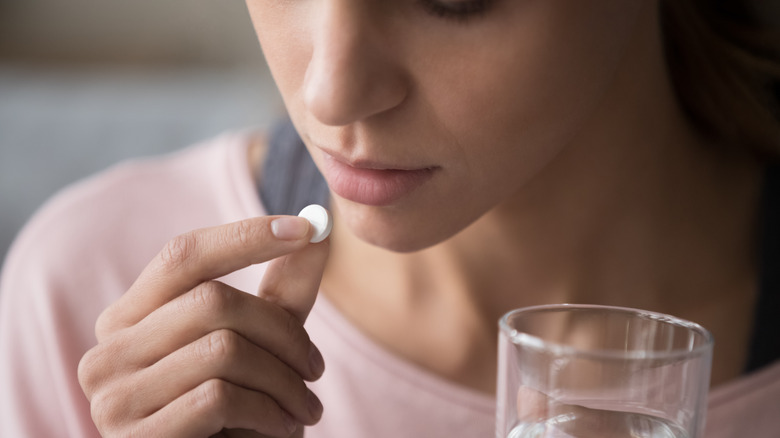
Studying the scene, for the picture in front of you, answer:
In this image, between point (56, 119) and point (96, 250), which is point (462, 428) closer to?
point (96, 250)

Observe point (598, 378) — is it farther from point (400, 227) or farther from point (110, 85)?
point (110, 85)

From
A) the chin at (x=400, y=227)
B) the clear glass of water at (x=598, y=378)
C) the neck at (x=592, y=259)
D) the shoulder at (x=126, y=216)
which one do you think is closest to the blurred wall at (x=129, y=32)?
the shoulder at (x=126, y=216)

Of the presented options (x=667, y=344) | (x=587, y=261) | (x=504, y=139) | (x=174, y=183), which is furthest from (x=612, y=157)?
(x=174, y=183)

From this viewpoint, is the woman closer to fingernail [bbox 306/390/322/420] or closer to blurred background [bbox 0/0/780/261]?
fingernail [bbox 306/390/322/420]

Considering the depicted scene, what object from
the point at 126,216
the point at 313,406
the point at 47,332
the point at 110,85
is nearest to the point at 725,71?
the point at 313,406

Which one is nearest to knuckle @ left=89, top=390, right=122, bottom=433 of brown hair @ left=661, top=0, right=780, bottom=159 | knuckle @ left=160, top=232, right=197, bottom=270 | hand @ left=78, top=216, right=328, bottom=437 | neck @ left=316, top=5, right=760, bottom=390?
hand @ left=78, top=216, right=328, bottom=437
